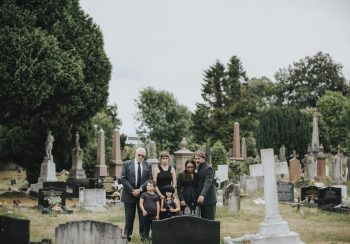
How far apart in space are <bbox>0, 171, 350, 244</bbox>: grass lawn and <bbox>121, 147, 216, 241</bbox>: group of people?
0.97 m

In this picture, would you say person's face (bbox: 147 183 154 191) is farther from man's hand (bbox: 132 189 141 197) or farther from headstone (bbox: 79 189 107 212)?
headstone (bbox: 79 189 107 212)

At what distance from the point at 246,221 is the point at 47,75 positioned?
1015 cm

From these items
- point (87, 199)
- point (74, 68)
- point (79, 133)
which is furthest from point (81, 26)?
point (87, 199)

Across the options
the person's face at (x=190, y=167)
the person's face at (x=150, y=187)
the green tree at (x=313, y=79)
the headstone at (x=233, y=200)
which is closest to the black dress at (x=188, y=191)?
the person's face at (x=190, y=167)

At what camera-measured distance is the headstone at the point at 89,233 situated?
7.19 metres

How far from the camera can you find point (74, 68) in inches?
826

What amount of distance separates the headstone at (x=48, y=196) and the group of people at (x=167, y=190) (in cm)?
712

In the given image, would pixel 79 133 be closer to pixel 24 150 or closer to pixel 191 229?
pixel 24 150

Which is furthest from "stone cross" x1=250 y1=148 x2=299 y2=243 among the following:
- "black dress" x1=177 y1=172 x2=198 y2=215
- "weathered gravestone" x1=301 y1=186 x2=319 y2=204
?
"weathered gravestone" x1=301 y1=186 x2=319 y2=204

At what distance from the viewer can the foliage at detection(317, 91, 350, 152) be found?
168 ft

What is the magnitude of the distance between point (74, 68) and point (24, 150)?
621 cm

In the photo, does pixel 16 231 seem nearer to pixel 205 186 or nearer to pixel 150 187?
pixel 150 187

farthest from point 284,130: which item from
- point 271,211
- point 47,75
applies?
point 271,211

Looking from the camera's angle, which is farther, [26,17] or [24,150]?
[24,150]
